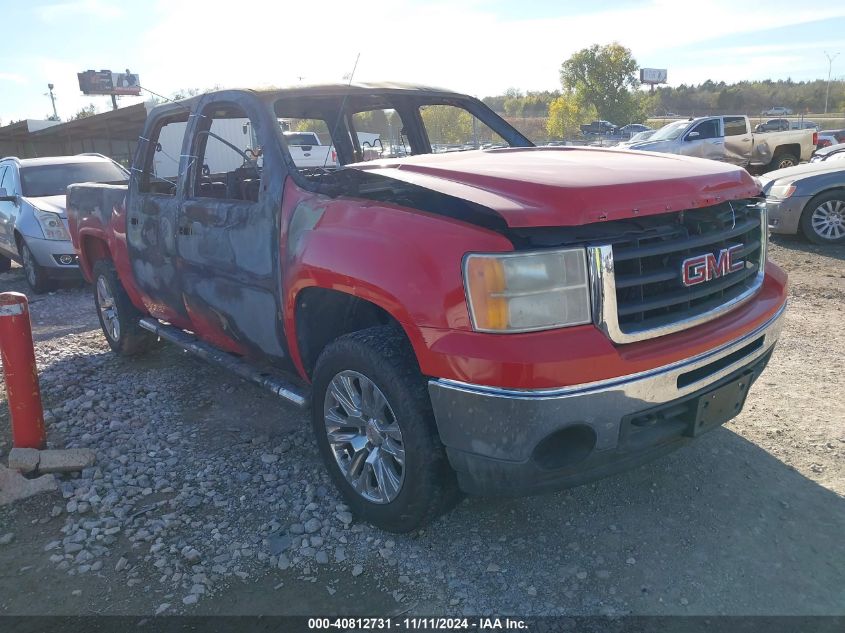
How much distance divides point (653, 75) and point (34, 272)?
341 ft

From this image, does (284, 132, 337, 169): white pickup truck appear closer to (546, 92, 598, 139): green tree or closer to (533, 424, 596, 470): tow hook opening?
(533, 424, 596, 470): tow hook opening

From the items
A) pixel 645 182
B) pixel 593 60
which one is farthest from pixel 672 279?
pixel 593 60

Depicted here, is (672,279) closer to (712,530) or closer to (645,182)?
(645,182)

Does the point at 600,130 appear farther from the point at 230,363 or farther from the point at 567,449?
the point at 567,449

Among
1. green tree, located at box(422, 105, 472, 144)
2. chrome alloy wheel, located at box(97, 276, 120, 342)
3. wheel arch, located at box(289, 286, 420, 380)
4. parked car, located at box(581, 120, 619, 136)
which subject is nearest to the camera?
wheel arch, located at box(289, 286, 420, 380)

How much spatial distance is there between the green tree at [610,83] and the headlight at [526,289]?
230 feet

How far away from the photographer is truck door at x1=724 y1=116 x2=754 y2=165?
56.4ft

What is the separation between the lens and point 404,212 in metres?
2.60

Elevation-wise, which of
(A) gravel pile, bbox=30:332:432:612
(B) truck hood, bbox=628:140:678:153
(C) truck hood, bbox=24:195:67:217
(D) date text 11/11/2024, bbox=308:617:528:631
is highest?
(C) truck hood, bbox=24:195:67:217

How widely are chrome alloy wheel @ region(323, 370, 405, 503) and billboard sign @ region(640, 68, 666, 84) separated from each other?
347ft

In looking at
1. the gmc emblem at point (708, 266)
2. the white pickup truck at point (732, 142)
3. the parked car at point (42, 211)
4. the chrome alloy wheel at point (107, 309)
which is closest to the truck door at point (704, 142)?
the white pickup truck at point (732, 142)

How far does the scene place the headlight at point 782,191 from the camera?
9.20 metres

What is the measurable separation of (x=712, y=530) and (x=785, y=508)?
404mm

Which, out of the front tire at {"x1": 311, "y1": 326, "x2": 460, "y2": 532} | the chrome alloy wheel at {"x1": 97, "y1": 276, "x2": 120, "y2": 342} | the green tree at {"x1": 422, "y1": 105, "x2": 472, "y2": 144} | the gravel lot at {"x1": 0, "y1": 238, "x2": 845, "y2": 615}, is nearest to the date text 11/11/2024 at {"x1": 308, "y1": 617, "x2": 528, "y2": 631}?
the gravel lot at {"x1": 0, "y1": 238, "x2": 845, "y2": 615}
